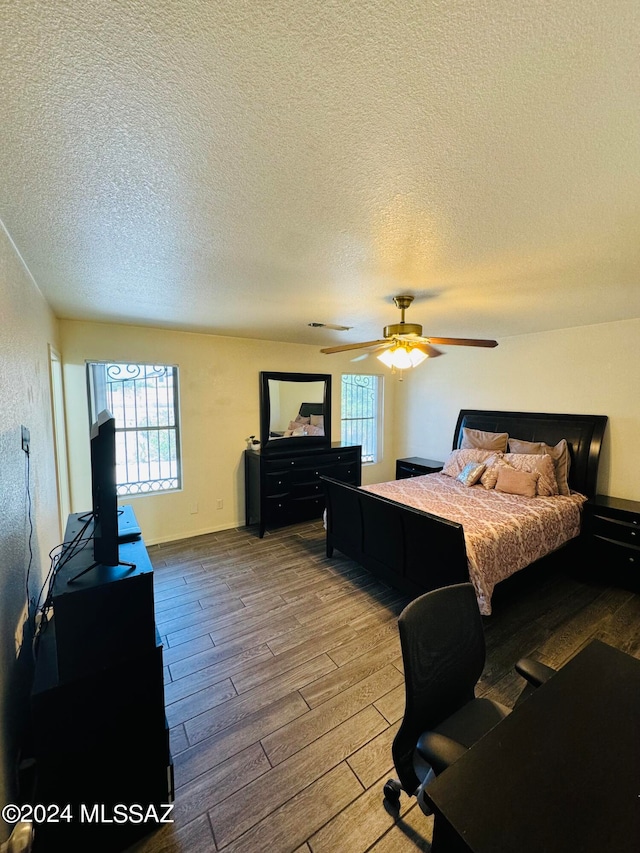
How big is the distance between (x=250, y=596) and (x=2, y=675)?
188cm

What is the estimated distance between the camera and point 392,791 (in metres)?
1.44

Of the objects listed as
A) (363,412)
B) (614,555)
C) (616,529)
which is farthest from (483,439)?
(363,412)

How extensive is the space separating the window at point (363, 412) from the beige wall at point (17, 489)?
406 cm

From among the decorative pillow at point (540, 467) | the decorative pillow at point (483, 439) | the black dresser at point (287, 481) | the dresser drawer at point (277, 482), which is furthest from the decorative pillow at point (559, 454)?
the dresser drawer at point (277, 482)

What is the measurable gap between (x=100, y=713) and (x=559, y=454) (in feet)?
13.9

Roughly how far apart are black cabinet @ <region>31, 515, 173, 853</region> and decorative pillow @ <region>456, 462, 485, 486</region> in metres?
3.38

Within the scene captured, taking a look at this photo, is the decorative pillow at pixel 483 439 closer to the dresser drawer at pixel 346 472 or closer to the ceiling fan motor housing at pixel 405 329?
the dresser drawer at pixel 346 472

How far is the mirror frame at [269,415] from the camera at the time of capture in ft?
15.1

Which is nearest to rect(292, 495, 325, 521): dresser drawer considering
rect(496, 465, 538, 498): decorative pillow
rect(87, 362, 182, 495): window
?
rect(87, 362, 182, 495): window

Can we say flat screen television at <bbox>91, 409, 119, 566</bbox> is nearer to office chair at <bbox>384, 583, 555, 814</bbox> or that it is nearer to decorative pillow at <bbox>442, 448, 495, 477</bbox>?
office chair at <bbox>384, 583, 555, 814</bbox>

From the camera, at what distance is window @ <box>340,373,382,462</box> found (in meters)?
5.64

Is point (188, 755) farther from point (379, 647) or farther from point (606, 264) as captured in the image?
point (606, 264)

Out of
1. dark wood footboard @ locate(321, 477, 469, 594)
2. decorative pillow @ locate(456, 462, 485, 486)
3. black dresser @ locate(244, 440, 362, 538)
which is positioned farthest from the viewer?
black dresser @ locate(244, 440, 362, 538)

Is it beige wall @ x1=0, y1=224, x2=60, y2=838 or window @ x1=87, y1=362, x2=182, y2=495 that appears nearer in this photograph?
beige wall @ x1=0, y1=224, x2=60, y2=838
